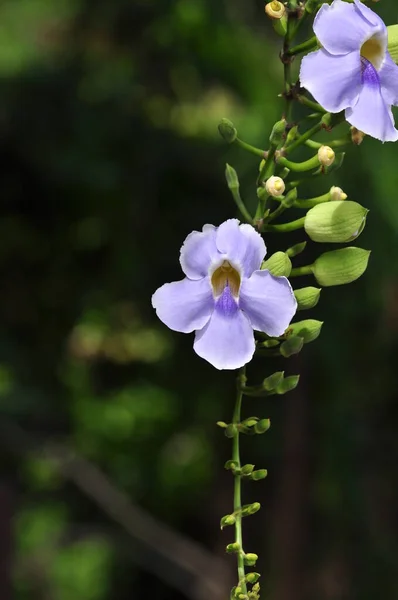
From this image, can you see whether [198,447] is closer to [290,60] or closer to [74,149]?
[74,149]

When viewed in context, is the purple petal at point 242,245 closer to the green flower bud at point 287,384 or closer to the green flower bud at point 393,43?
the green flower bud at point 287,384

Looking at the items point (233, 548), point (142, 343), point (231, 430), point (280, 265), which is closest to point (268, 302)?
point (280, 265)

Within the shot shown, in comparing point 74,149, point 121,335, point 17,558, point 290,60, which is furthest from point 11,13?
point 290,60

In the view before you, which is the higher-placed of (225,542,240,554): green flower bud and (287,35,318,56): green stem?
(287,35,318,56): green stem

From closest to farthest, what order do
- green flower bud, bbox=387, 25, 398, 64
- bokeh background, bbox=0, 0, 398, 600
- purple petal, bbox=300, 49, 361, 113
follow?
purple petal, bbox=300, 49, 361, 113
green flower bud, bbox=387, 25, 398, 64
bokeh background, bbox=0, 0, 398, 600

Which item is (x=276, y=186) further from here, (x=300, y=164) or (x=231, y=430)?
(x=231, y=430)

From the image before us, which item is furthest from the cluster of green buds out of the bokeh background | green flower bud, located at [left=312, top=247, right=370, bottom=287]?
the bokeh background

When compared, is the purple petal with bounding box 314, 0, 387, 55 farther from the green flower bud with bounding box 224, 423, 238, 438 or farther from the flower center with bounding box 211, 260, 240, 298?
the green flower bud with bounding box 224, 423, 238, 438
